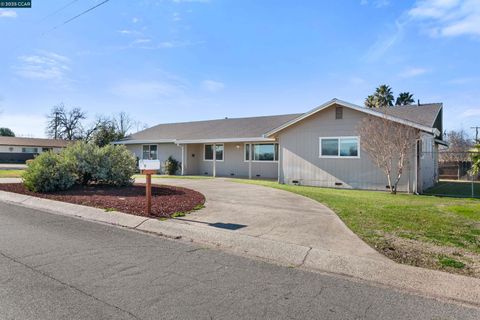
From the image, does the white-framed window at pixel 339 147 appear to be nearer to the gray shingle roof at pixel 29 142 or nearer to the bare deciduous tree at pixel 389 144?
the bare deciduous tree at pixel 389 144

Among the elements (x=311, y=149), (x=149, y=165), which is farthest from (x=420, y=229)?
(x=311, y=149)

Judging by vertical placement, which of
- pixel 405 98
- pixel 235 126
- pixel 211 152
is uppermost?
pixel 405 98

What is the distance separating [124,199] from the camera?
10.7m

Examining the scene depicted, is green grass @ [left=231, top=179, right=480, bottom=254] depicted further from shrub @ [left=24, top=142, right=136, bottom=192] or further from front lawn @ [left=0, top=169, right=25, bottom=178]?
front lawn @ [left=0, top=169, right=25, bottom=178]

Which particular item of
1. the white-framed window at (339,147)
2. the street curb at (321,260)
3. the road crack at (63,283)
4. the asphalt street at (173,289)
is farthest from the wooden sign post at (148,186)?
the white-framed window at (339,147)

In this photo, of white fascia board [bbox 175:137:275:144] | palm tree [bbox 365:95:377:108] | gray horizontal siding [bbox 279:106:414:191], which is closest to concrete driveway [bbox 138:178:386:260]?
gray horizontal siding [bbox 279:106:414:191]

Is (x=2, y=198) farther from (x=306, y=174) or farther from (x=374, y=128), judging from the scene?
(x=374, y=128)

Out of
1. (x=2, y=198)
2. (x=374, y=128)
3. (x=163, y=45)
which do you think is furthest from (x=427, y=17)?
(x=2, y=198)

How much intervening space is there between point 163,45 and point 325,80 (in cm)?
952

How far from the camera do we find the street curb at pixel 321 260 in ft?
13.5

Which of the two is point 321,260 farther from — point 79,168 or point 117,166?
point 79,168

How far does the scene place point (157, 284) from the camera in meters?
4.12

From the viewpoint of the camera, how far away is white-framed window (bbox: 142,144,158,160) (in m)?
26.8

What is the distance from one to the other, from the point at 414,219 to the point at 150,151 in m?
22.8
